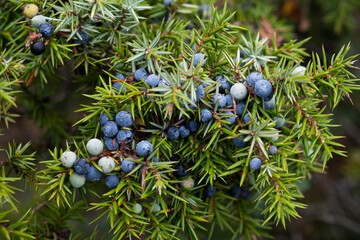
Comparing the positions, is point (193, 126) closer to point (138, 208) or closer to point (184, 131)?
point (184, 131)

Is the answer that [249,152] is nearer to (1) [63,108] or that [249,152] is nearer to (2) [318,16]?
(1) [63,108]

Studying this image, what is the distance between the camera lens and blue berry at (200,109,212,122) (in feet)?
2.55

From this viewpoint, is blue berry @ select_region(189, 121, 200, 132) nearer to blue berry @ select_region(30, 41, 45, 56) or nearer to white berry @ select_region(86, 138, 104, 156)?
white berry @ select_region(86, 138, 104, 156)

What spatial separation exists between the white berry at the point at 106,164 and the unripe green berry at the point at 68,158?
0.25 feet

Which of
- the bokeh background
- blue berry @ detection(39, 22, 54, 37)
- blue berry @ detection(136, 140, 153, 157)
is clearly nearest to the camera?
blue berry @ detection(136, 140, 153, 157)

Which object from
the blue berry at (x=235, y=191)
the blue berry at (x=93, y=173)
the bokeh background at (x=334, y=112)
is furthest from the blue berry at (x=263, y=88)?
the blue berry at (x=93, y=173)

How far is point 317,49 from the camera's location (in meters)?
2.20

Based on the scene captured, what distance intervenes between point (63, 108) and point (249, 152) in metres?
1.04

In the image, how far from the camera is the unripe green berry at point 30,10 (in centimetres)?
88

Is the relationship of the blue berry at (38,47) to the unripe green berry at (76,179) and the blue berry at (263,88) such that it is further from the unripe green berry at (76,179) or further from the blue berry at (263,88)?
the blue berry at (263,88)

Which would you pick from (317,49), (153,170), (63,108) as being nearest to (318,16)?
(317,49)

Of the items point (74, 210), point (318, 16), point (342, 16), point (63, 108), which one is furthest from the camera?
point (318, 16)

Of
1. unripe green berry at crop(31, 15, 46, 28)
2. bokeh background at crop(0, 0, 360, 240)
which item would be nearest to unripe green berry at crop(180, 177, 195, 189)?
bokeh background at crop(0, 0, 360, 240)

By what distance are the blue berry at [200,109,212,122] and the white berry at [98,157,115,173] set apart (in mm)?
243
